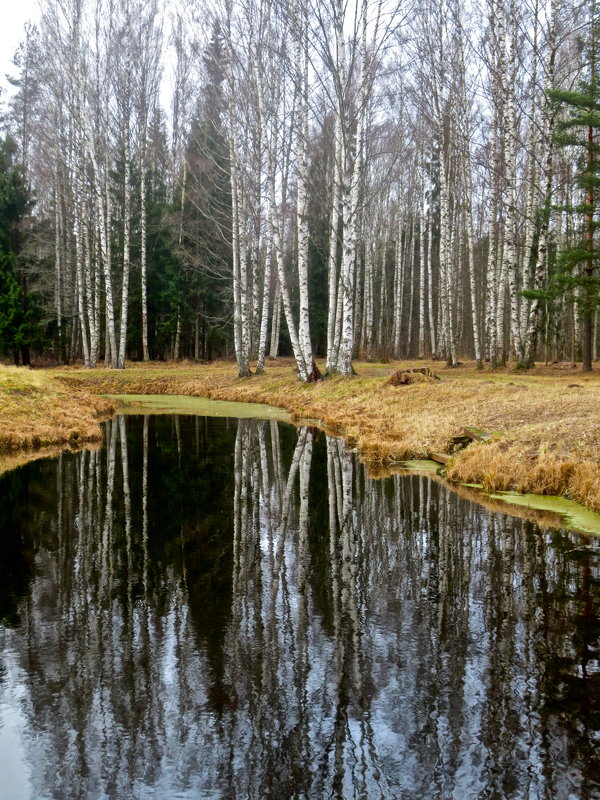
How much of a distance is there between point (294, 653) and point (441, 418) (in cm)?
881

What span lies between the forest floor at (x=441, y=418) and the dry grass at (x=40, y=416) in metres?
0.03

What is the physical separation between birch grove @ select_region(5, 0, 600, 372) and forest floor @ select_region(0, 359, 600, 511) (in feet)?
6.62

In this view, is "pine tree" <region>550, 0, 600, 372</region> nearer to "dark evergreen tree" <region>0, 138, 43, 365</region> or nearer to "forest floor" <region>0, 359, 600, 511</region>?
"forest floor" <region>0, 359, 600, 511</region>

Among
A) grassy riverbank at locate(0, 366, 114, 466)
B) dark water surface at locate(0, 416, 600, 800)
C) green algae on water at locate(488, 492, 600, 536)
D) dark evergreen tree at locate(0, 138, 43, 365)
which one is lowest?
dark water surface at locate(0, 416, 600, 800)

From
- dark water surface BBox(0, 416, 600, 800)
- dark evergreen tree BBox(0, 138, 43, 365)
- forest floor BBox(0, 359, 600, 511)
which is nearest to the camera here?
dark water surface BBox(0, 416, 600, 800)

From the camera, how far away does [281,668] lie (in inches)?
142

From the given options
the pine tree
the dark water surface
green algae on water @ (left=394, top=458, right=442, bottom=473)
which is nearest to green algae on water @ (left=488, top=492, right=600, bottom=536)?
the dark water surface

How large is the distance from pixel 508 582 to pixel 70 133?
29.3 meters

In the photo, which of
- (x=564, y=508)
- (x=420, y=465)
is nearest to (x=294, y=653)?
(x=564, y=508)

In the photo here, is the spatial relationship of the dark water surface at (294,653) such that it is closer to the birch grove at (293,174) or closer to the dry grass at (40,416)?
the dry grass at (40,416)

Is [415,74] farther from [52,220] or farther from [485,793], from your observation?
[485,793]

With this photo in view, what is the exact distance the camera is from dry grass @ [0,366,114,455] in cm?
1184

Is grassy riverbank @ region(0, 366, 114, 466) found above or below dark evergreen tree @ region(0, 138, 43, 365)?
below

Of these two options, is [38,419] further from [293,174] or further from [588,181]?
[293,174]
